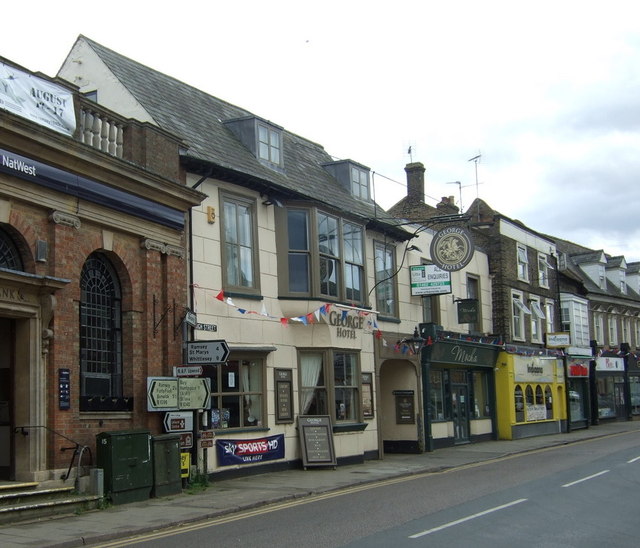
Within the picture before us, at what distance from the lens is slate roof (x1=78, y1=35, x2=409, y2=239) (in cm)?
1889

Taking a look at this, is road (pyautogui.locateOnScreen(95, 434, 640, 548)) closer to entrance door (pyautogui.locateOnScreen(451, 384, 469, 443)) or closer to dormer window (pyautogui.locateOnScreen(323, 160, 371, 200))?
dormer window (pyautogui.locateOnScreen(323, 160, 371, 200))

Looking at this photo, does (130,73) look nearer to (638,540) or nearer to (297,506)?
(297,506)

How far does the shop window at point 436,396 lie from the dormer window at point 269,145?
999cm

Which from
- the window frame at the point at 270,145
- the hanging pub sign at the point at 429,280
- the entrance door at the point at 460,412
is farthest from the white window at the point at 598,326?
the window frame at the point at 270,145

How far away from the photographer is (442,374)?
29.3 metres

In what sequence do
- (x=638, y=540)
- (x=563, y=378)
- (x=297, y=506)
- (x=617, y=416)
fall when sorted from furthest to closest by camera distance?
(x=617, y=416)
(x=563, y=378)
(x=297, y=506)
(x=638, y=540)

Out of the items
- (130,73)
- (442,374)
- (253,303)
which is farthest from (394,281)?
(130,73)

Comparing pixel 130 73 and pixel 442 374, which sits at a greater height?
pixel 130 73

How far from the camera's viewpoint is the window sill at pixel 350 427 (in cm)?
2141

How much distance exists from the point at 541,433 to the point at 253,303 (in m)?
20.0

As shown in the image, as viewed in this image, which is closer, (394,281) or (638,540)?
(638,540)

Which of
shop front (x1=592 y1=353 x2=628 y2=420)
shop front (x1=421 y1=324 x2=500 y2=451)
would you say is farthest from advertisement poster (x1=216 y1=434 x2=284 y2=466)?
shop front (x1=592 y1=353 x2=628 y2=420)

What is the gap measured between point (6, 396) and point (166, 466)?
3111mm

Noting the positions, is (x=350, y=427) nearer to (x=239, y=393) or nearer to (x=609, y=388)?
(x=239, y=393)
